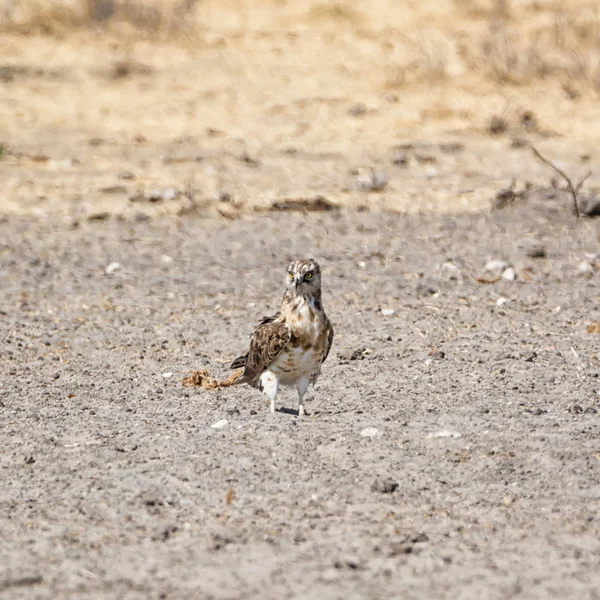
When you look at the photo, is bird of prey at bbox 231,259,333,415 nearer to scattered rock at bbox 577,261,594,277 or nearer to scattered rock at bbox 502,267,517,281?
scattered rock at bbox 502,267,517,281

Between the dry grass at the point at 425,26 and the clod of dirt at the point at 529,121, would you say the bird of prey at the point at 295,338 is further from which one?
the dry grass at the point at 425,26

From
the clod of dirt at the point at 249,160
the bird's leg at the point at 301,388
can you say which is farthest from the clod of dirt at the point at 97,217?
the bird's leg at the point at 301,388

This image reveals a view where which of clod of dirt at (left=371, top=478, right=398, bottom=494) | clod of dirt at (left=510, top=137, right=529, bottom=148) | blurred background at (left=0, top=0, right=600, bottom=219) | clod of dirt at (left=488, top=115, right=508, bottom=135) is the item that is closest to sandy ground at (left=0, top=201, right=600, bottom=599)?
clod of dirt at (left=371, top=478, right=398, bottom=494)

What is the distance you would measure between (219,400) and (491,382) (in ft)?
5.11

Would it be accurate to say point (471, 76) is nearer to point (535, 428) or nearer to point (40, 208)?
point (40, 208)

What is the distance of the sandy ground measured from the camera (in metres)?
4.81

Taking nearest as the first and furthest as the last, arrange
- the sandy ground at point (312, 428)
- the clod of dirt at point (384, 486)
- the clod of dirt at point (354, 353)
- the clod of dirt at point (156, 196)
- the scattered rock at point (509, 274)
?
the sandy ground at point (312, 428) → the clod of dirt at point (384, 486) → the clod of dirt at point (354, 353) → the scattered rock at point (509, 274) → the clod of dirt at point (156, 196)

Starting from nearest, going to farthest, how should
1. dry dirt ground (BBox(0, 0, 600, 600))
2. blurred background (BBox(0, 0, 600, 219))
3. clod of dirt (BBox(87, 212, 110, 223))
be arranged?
dry dirt ground (BBox(0, 0, 600, 600)), clod of dirt (BBox(87, 212, 110, 223)), blurred background (BBox(0, 0, 600, 219))

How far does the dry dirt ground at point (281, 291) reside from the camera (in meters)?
5.02

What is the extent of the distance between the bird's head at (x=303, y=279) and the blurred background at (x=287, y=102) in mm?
5282

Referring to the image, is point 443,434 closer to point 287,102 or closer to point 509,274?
point 509,274

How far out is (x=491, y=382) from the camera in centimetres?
716

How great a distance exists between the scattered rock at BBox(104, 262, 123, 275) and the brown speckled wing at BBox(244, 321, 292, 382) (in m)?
3.59

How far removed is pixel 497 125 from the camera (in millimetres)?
15602
